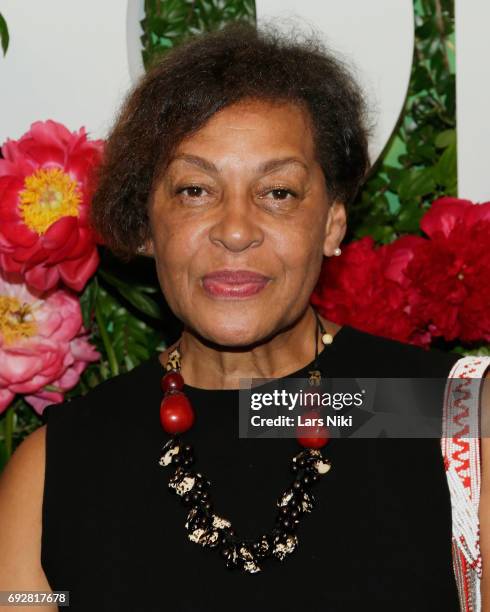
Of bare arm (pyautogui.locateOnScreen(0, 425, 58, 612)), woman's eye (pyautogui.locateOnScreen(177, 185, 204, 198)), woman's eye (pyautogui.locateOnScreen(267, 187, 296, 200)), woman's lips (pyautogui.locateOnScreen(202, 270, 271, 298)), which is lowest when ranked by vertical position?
bare arm (pyautogui.locateOnScreen(0, 425, 58, 612))

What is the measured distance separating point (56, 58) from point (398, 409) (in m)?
1.12

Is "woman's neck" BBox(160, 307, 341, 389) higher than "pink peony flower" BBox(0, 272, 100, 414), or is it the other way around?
"pink peony flower" BBox(0, 272, 100, 414)

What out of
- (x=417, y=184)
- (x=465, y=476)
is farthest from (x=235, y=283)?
(x=417, y=184)

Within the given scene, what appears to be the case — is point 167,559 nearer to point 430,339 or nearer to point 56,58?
point 430,339

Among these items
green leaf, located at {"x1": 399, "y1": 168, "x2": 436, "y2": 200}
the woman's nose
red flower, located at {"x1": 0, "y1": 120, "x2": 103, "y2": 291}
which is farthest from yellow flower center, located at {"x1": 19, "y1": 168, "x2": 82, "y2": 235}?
green leaf, located at {"x1": 399, "y1": 168, "x2": 436, "y2": 200}

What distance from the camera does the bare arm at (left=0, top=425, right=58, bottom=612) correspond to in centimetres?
169

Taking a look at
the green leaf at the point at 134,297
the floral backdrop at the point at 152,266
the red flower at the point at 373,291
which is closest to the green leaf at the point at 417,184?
the floral backdrop at the point at 152,266

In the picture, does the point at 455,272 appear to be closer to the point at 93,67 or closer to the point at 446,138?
the point at 446,138

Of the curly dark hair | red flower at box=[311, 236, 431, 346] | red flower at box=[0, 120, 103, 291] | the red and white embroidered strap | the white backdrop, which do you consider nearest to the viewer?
the red and white embroidered strap

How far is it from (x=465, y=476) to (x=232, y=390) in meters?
0.42

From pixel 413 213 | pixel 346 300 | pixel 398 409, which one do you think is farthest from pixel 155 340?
pixel 398 409

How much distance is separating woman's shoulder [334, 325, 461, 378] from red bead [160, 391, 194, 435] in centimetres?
29

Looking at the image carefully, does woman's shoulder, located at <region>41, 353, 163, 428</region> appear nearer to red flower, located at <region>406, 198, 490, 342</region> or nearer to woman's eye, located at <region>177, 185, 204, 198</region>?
woman's eye, located at <region>177, 185, 204, 198</region>

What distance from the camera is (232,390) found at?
174 cm
